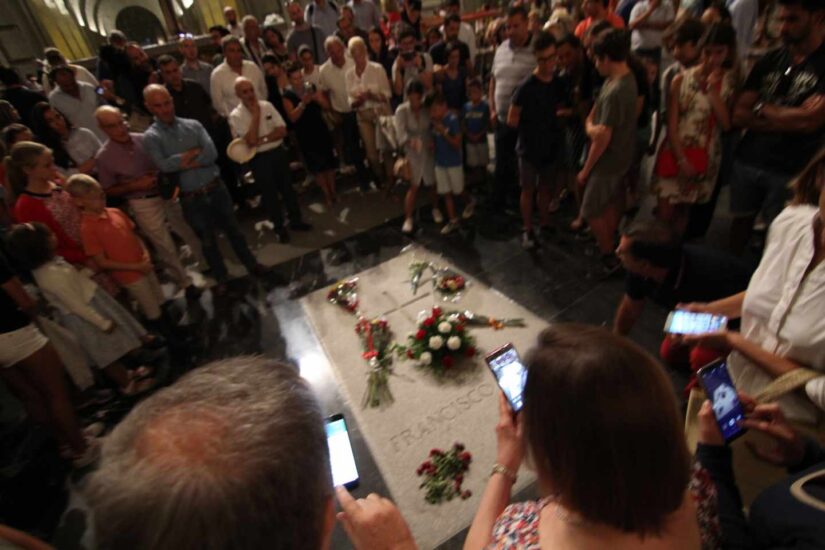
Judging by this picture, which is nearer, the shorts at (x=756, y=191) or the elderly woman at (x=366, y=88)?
the shorts at (x=756, y=191)

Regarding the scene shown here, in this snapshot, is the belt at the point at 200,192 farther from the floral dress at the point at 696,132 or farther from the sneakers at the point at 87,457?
the floral dress at the point at 696,132

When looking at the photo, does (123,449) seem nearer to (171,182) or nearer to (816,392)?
(816,392)

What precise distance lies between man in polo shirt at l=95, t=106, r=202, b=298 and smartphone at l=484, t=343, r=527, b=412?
343cm

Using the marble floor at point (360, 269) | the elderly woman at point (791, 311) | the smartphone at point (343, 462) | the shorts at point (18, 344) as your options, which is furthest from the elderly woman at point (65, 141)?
the elderly woman at point (791, 311)

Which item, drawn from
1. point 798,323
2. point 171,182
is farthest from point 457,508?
point 171,182

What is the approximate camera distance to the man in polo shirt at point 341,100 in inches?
202

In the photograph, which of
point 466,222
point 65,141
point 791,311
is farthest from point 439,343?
point 65,141

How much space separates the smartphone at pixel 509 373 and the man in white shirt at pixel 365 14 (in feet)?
21.3

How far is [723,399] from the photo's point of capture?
1.43 meters

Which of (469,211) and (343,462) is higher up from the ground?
(343,462)

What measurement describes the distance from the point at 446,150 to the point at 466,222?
861mm

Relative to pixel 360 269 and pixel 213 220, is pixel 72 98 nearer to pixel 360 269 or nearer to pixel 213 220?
pixel 213 220

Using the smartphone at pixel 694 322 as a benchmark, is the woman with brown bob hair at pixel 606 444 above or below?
above

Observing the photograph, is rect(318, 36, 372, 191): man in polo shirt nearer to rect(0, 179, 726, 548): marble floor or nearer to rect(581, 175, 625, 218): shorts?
rect(0, 179, 726, 548): marble floor
